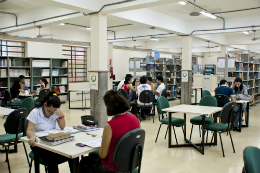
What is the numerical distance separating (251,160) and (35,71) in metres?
9.70

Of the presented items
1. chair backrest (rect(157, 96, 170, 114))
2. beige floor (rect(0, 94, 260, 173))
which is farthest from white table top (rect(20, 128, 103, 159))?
chair backrest (rect(157, 96, 170, 114))

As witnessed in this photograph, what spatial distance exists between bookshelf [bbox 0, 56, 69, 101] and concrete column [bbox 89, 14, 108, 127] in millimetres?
4664

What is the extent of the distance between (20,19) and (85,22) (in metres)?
2.46

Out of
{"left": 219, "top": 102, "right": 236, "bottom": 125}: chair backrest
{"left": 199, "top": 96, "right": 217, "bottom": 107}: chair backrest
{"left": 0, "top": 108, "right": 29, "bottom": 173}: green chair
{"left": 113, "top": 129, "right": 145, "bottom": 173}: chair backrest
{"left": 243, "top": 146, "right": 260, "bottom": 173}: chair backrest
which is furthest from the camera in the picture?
{"left": 199, "top": 96, "right": 217, "bottom": 107}: chair backrest

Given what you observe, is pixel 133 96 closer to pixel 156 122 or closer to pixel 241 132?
pixel 156 122

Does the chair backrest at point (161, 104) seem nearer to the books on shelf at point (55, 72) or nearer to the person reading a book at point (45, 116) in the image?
the person reading a book at point (45, 116)

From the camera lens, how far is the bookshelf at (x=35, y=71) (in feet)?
28.5

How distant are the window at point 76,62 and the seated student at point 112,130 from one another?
9.50 meters

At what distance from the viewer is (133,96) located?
291 inches

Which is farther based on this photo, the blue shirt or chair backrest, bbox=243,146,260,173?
the blue shirt

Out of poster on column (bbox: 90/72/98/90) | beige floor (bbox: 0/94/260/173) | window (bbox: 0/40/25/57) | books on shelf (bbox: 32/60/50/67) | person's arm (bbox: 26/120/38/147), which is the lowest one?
beige floor (bbox: 0/94/260/173)

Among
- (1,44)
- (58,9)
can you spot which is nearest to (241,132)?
(58,9)

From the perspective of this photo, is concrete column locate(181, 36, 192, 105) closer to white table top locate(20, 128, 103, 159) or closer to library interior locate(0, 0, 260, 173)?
library interior locate(0, 0, 260, 173)

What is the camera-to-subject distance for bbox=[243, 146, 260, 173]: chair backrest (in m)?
1.61
